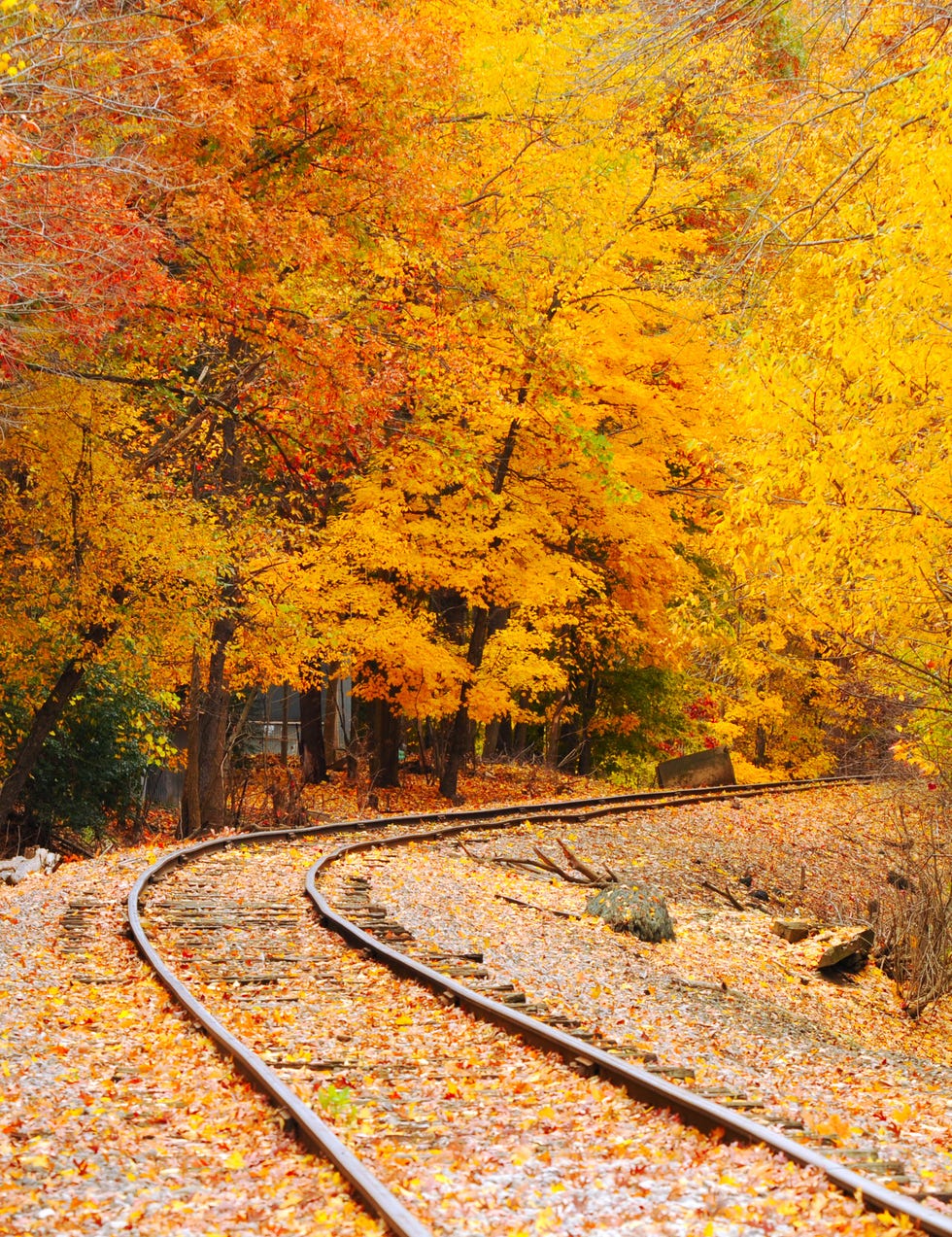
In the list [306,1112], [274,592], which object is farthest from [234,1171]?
[274,592]

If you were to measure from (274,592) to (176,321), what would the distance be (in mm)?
7305

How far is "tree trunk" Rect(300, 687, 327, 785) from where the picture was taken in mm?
29641

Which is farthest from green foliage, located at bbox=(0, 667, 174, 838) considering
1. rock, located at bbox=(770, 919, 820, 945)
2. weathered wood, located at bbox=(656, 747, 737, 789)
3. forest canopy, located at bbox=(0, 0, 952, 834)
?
weathered wood, located at bbox=(656, 747, 737, 789)

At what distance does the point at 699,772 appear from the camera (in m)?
30.8

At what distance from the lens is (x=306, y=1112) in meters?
5.85

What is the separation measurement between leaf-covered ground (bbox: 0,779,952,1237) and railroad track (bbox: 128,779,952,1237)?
9 centimetres

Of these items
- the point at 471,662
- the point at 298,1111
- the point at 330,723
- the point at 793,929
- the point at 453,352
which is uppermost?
the point at 453,352

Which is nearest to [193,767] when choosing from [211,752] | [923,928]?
[211,752]

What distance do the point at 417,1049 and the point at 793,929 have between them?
7944 mm

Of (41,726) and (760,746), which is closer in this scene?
(41,726)

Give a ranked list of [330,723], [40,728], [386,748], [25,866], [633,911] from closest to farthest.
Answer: [633,911] < [25,866] < [40,728] < [386,748] < [330,723]

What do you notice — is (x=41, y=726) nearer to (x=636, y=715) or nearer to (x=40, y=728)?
(x=40, y=728)

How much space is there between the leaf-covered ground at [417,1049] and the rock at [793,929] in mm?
192

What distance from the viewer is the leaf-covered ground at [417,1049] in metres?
5.02
